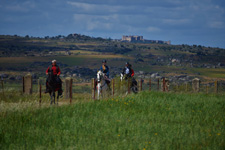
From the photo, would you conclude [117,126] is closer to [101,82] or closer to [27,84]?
[101,82]

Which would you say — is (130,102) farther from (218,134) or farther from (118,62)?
(118,62)

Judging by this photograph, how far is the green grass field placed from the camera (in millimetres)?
11841

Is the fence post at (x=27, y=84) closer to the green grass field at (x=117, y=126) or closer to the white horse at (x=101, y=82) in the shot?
the white horse at (x=101, y=82)

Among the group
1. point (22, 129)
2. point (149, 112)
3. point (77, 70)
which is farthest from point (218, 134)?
point (77, 70)

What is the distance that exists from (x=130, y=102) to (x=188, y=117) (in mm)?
3615

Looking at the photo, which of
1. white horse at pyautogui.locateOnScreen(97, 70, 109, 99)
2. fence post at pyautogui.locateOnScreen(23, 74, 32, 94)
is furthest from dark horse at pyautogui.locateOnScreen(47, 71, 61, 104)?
fence post at pyautogui.locateOnScreen(23, 74, 32, 94)

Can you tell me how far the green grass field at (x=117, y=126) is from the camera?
1184cm

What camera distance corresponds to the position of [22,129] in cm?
1348

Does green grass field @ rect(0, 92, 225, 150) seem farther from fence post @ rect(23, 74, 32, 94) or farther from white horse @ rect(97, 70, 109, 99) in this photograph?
fence post @ rect(23, 74, 32, 94)

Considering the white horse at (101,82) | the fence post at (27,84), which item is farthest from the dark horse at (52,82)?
the fence post at (27,84)

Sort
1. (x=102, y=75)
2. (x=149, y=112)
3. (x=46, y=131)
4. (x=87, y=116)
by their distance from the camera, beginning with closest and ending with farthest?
1. (x=46, y=131)
2. (x=87, y=116)
3. (x=149, y=112)
4. (x=102, y=75)

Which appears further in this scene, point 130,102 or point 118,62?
point 118,62

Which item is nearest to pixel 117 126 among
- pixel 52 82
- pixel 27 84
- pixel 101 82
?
pixel 52 82

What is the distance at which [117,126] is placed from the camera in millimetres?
13945
